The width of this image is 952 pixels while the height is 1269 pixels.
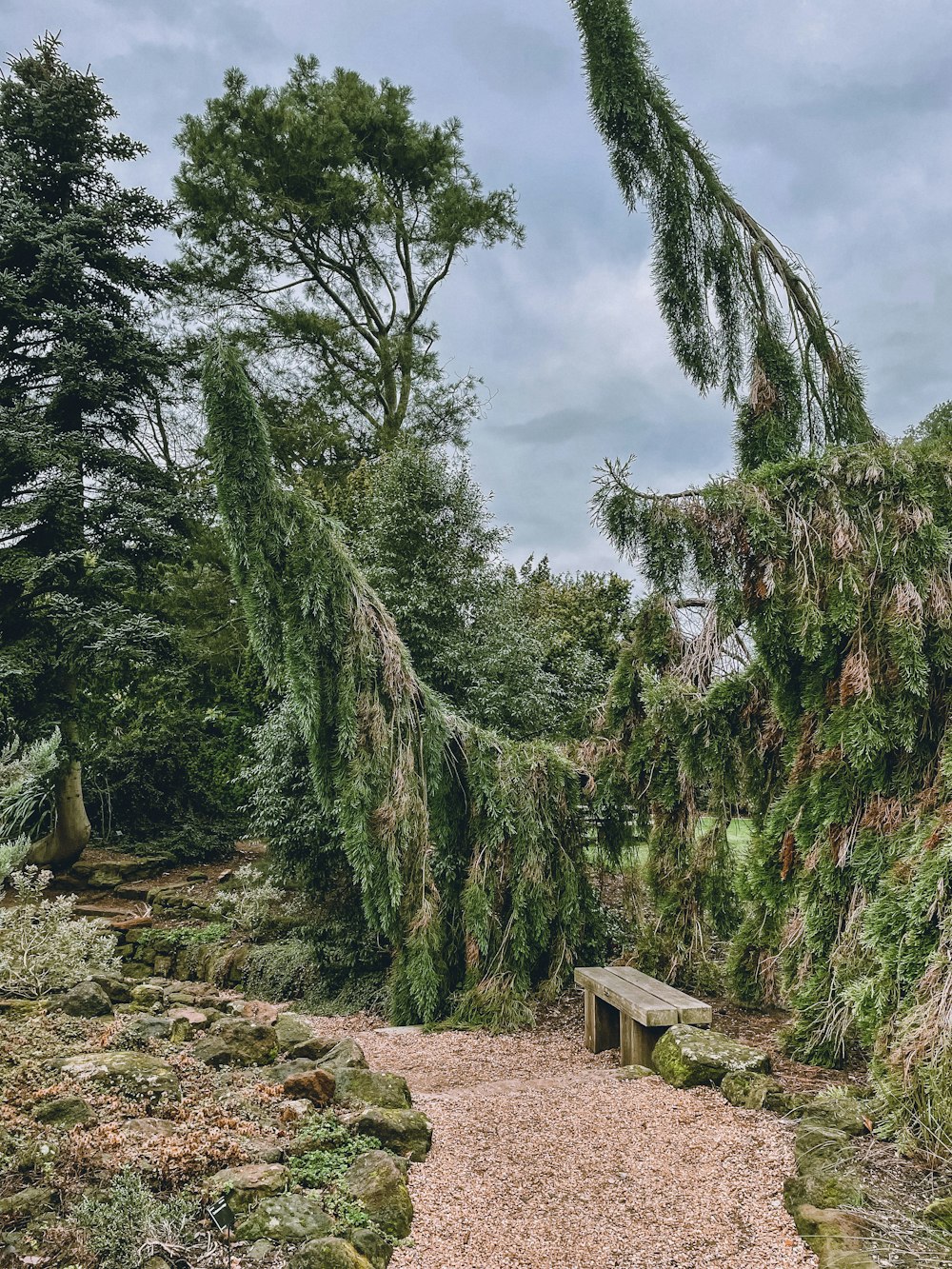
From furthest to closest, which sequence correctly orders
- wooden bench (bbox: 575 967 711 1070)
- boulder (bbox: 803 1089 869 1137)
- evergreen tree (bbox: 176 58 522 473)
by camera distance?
evergreen tree (bbox: 176 58 522 473)
wooden bench (bbox: 575 967 711 1070)
boulder (bbox: 803 1089 869 1137)

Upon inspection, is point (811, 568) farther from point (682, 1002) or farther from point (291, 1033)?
point (291, 1033)

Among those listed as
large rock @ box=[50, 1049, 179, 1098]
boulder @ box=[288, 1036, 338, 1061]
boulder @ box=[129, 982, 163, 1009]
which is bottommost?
boulder @ box=[129, 982, 163, 1009]

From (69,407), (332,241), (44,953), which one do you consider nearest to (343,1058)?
(44,953)

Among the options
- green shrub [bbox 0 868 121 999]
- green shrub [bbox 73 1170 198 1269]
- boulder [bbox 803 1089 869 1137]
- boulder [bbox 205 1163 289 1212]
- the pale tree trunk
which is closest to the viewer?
green shrub [bbox 73 1170 198 1269]

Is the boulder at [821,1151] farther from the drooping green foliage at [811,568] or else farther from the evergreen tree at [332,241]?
the evergreen tree at [332,241]

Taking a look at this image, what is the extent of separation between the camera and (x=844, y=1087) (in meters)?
3.62

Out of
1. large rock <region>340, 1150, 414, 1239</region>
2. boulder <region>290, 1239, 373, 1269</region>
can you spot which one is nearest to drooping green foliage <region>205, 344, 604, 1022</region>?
large rock <region>340, 1150, 414, 1239</region>

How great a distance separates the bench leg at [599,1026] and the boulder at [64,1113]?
10.3 ft

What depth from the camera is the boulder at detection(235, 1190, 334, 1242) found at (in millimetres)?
2430

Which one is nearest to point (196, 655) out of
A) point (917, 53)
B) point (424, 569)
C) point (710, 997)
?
point (424, 569)

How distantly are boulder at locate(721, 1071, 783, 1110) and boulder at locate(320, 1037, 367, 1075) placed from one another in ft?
5.71

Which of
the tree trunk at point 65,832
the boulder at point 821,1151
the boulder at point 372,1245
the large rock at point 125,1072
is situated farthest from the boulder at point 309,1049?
the tree trunk at point 65,832

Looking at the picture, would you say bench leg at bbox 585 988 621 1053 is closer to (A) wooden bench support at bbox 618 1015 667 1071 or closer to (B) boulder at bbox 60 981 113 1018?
(A) wooden bench support at bbox 618 1015 667 1071

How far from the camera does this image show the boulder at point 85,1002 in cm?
448
